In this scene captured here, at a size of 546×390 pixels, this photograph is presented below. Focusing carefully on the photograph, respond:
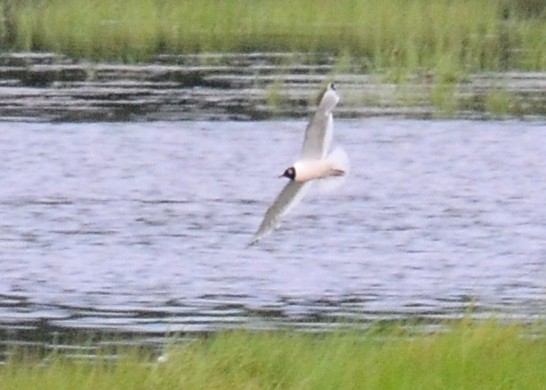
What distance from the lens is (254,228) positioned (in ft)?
45.8

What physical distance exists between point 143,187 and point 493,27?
1155cm

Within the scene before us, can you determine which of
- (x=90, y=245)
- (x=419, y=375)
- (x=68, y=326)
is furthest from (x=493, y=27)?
(x=419, y=375)

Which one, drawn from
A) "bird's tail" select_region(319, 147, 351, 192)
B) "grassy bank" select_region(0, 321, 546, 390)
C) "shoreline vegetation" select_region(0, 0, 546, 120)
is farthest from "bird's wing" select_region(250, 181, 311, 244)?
"shoreline vegetation" select_region(0, 0, 546, 120)

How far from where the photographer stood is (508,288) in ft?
38.3

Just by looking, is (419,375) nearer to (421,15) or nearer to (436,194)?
(436,194)

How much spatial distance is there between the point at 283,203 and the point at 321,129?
0.37 meters

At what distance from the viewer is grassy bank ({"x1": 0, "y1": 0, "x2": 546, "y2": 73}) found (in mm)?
24594

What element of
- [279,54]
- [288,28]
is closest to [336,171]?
[279,54]

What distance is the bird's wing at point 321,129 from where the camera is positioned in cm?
667

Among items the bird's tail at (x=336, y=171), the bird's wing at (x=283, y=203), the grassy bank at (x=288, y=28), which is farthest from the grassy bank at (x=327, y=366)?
the grassy bank at (x=288, y=28)

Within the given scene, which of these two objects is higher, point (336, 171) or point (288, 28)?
point (336, 171)

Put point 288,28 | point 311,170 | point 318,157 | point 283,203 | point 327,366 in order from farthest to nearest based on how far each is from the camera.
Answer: point 288,28 < point 327,366 < point 283,203 < point 318,157 < point 311,170

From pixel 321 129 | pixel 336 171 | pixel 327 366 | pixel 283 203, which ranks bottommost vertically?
pixel 327 366

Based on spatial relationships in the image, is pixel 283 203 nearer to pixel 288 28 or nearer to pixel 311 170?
pixel 311 170
